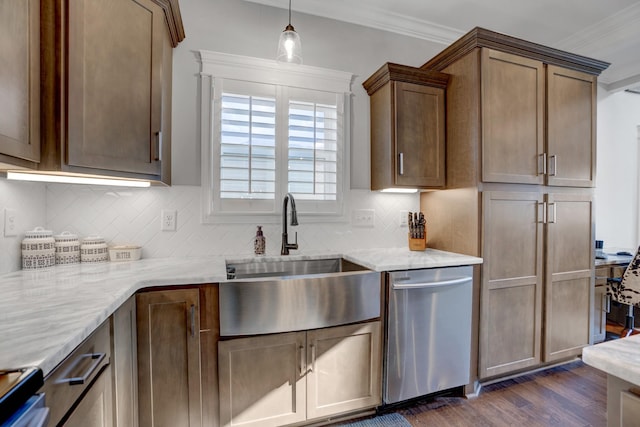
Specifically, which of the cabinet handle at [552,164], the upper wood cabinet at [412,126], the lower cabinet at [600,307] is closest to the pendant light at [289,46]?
the upper wood cabinet at [412,126]

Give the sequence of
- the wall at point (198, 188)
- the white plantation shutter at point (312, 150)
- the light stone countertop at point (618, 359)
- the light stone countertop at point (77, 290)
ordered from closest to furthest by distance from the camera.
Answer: the light stone countertop at point (618, 359) < the light stone countertop at point (77, 290) < the wall at point (198, 188) < the white plantation shutter at point (312, 150)

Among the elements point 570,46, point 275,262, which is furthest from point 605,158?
point 275,262

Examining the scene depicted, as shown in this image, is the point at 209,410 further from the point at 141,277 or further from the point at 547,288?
the point at 547,288

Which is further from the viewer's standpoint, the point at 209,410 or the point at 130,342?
the point at 209,410

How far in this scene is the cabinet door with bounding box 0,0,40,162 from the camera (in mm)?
1049

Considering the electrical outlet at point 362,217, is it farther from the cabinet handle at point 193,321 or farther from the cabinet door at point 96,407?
the cabinet door at point 96,407

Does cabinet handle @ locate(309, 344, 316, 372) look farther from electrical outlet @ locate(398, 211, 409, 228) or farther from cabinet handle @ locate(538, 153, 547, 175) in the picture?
cabinet handle @ locate(538, 153, 547, 175)

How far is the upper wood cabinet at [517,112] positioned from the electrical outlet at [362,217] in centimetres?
64

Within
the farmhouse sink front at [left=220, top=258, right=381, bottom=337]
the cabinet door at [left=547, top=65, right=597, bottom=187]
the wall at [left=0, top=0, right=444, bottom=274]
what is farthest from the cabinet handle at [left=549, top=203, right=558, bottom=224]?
the farmhouse sink front at [left=220, top=258, right=381, bottom=337]

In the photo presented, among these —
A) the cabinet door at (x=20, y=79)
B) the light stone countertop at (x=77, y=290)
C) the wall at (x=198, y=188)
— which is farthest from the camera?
the wall at (x=198, y=188)

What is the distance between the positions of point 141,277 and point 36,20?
44.3 inches

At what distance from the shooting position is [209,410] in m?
1.51

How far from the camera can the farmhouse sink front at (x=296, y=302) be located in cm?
152

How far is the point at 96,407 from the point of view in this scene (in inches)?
39.7
